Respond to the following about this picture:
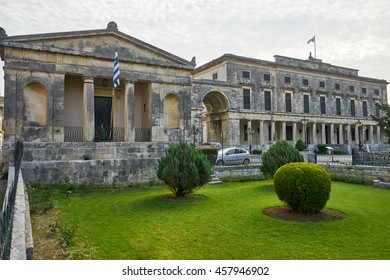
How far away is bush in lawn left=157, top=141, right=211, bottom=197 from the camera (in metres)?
10.1

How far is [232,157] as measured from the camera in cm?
2247

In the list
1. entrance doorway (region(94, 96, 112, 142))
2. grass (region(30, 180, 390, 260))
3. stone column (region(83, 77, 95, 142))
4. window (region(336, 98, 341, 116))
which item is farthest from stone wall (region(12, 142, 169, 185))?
window (region(336, 98, 341, 116))

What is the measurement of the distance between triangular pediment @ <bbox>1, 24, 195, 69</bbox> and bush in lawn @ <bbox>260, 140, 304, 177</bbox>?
8.48 m

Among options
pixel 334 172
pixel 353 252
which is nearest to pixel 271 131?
pixel 334 172

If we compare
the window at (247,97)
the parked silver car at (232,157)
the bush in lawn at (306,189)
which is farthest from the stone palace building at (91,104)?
the window at (247,97)

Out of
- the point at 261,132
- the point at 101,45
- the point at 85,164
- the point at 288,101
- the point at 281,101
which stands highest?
the point at 288,101

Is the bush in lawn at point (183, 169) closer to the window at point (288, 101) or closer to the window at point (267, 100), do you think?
the window at point (267, 100)

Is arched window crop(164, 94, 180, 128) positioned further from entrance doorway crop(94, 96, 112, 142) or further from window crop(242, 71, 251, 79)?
window crop(242, 71, 251, 79)

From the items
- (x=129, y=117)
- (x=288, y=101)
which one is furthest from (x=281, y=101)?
(x=129, y=117)

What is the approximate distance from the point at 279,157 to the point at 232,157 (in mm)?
9392

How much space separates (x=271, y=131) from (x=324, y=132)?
36.5ft

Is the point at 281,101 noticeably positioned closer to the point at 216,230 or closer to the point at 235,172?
the point at 235,172

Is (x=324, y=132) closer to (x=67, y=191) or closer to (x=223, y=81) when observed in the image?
(x=223, y=81)

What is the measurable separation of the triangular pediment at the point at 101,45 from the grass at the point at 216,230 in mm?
8615
